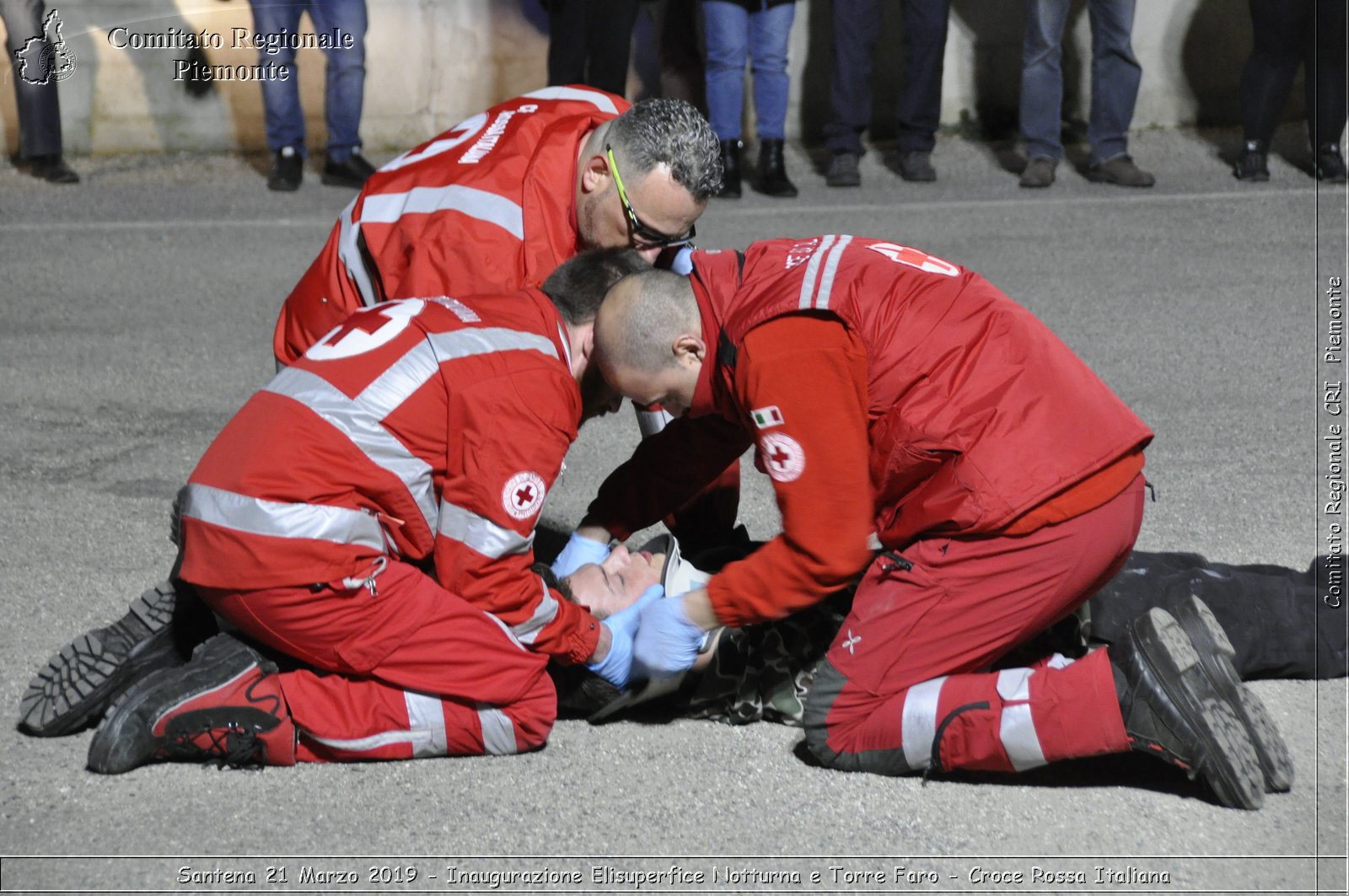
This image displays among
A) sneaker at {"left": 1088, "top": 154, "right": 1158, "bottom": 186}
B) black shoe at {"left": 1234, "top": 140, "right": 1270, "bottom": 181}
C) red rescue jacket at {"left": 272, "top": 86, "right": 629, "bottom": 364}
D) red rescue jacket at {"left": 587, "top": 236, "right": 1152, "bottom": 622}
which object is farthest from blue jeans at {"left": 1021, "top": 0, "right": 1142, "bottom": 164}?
red rescue jacket at {"left": 587, "top": 236, "right": 1152, "bottom": 622}

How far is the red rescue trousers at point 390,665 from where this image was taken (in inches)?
108

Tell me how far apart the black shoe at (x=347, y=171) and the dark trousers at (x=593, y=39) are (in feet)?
4.17

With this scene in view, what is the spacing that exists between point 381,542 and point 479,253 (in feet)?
2.65

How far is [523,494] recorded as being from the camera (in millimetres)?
2688

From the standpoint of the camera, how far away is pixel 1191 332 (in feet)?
18.4

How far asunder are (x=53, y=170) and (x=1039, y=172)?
19.2 feet

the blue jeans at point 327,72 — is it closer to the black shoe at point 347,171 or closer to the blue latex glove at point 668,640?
the black shoe at point 347,171

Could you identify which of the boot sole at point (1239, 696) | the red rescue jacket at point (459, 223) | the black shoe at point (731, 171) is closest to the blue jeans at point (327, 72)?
the black shoe at point (731, 171)

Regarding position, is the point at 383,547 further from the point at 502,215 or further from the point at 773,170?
the point at 773,170

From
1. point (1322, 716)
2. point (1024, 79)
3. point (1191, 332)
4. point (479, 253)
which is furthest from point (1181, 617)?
point (1024, 79)

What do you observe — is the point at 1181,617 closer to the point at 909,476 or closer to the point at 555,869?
the point at 909,476

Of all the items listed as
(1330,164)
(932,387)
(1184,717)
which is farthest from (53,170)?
(1184,717)

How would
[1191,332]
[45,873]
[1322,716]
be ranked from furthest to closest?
1. [1191,332]
2. [1322,716]
3. [45,873]

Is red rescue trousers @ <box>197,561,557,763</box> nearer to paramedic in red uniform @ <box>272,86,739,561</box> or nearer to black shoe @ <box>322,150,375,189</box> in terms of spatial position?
paramedic in red uniform @ <box>272,86,739,561</box>
